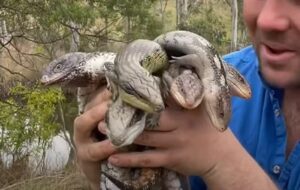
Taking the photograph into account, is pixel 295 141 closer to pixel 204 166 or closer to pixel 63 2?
pixel 204 166

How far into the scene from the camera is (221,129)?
4.18 feet

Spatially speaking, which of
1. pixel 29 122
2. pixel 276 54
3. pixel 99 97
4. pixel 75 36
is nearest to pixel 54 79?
pixel 99 97

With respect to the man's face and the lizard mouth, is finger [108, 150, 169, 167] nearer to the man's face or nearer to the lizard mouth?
the lizard mouth

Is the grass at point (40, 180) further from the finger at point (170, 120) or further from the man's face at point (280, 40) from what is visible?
the finger at point (170, 120)

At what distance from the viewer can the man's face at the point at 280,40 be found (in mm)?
1548

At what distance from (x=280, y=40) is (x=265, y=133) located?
0.33m

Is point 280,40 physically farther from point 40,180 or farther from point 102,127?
point 40,180

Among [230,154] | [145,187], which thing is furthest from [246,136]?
[145,187]

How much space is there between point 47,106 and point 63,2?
1069mm

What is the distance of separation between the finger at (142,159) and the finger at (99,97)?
0.16 m

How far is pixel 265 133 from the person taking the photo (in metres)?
1.76

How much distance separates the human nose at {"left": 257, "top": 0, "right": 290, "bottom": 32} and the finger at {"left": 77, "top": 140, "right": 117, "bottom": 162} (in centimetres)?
51

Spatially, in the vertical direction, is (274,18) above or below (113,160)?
above

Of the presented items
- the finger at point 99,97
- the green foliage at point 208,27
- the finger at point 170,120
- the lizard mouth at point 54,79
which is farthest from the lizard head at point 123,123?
the green foliage at point 208,27
